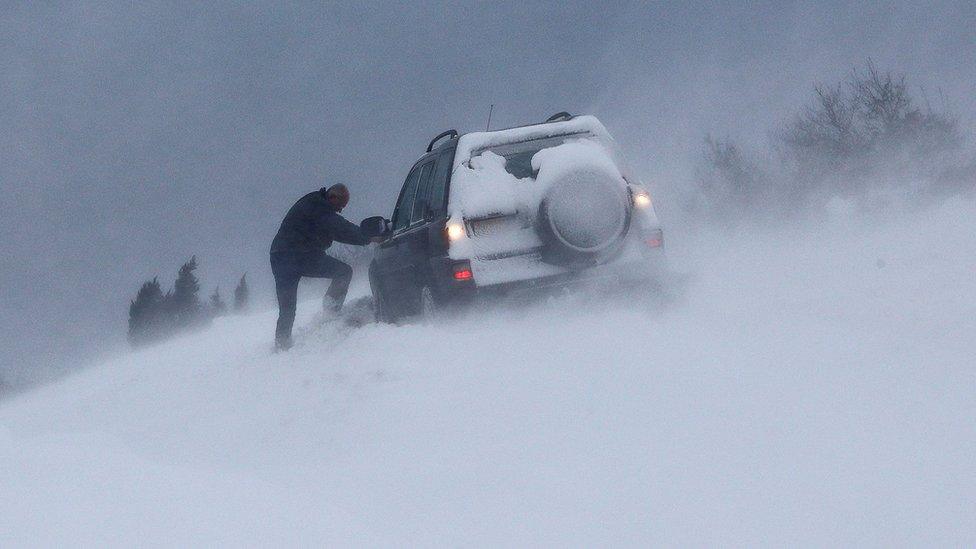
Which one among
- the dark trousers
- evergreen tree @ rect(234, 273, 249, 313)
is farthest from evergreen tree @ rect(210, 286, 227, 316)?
the dark trousers

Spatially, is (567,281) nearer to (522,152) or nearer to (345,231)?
(522,152)

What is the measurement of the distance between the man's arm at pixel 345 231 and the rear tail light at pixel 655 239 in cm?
267

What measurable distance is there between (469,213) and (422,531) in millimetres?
3414

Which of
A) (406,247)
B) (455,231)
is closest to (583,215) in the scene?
(455,231)

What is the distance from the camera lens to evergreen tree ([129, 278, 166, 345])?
51750 millimetres

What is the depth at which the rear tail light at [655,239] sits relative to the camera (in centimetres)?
632

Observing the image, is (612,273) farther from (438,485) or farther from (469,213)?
(438,485)

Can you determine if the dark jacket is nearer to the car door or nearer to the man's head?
the man's head

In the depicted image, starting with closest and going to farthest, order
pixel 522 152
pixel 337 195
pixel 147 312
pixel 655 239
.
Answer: pixel 655 239
pixel 522 152
pixel 337 195
pixel 147 312

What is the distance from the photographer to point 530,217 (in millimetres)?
6074

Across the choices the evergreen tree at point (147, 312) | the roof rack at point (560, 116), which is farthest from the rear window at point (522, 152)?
the evergreen tree at point (147, 312)

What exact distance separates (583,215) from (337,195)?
3.00 metres

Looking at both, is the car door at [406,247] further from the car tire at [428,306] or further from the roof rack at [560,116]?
the roof rack at [560,116]

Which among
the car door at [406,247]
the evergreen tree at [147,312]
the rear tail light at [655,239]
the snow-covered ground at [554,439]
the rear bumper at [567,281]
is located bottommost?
the snow-covered ground at [554,439]
